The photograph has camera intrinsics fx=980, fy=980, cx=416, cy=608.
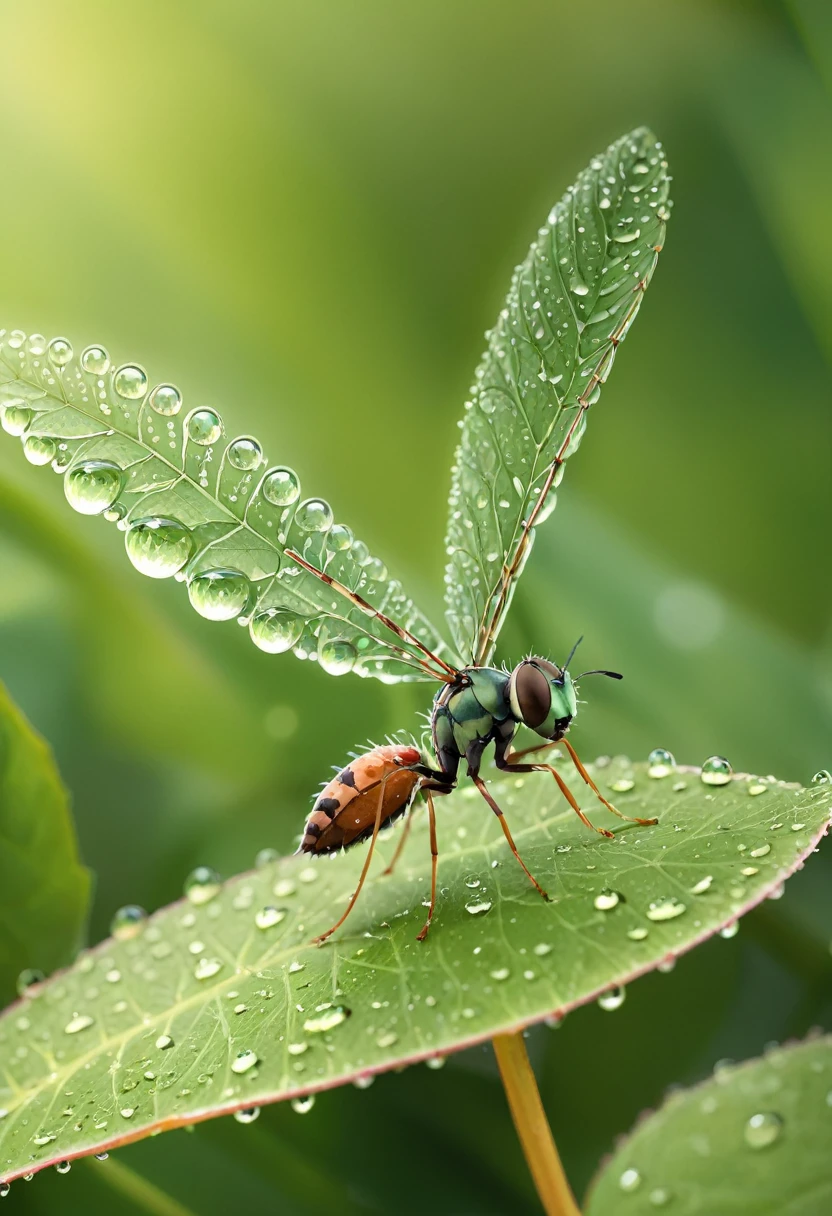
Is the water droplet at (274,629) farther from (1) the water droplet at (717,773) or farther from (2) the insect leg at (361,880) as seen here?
(1) the water droplet at (717,773)

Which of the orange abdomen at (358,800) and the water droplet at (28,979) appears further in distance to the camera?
the water droplet at (28,979)

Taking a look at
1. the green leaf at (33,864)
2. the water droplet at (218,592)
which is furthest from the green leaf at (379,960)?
the water droplet at (218,592)

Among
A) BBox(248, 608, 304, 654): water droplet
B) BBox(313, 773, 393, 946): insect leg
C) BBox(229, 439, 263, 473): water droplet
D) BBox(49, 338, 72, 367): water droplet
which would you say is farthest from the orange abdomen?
BBox(49, 338, 72, 367): water droplet

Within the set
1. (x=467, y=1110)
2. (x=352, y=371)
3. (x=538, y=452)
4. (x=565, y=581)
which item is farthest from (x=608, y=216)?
(x=467, y=1110)

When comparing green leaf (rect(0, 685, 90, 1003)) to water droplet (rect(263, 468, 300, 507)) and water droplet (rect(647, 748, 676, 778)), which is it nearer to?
water droplet (rect(263, 468, 300, 507))

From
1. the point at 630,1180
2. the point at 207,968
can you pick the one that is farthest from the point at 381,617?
the point at 630,1180

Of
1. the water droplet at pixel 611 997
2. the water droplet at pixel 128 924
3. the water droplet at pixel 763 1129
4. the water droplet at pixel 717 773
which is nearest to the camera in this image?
the water droplet at pixel 611 997
